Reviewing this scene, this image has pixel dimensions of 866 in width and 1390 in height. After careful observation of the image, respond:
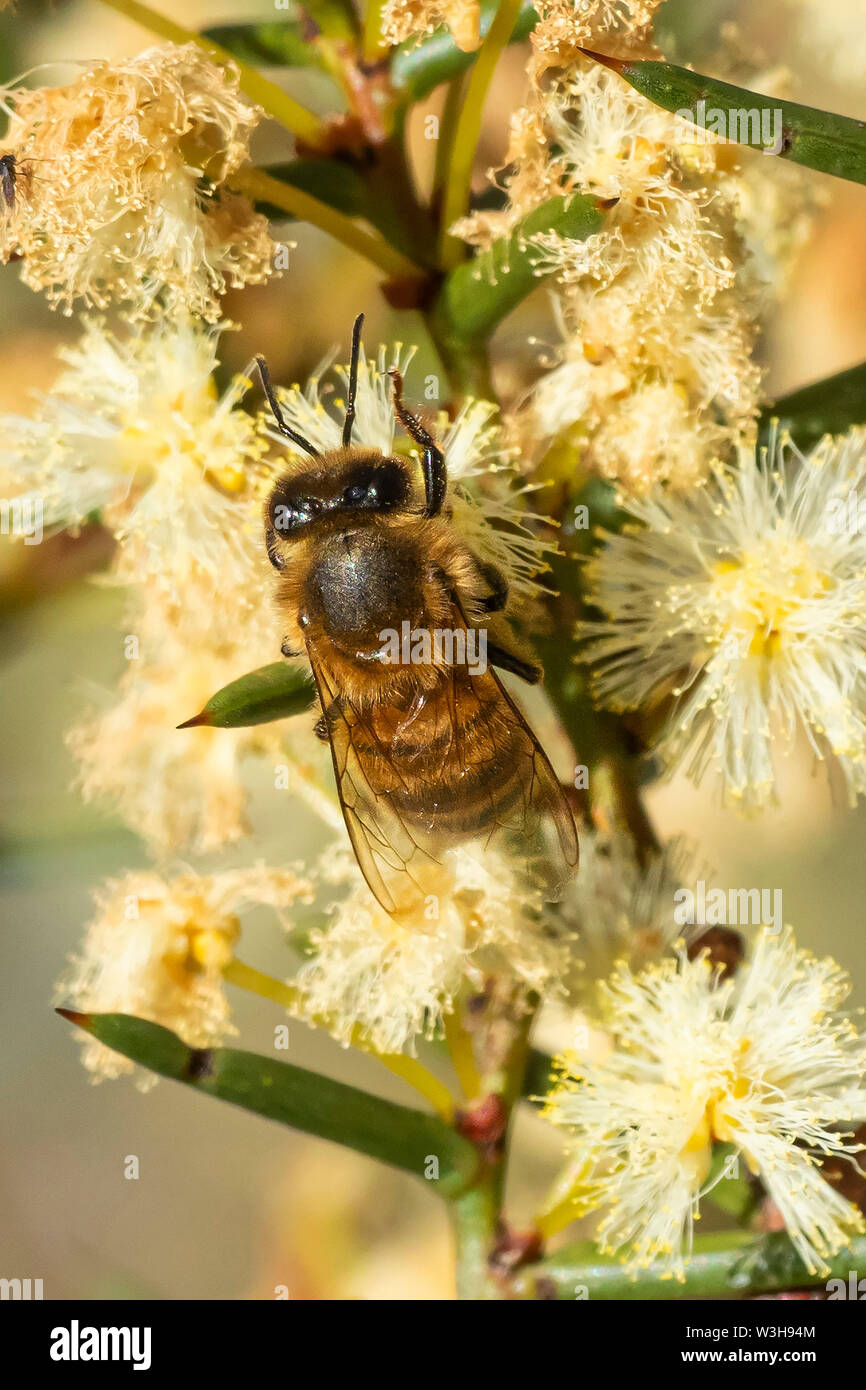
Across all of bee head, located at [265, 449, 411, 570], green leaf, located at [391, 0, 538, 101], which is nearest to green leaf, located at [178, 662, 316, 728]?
bee head, located at [265, 449, 411, 570]

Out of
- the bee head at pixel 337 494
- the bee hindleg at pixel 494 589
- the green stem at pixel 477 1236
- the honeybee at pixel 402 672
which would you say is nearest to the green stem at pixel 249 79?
the honeybee at pixel 402 672

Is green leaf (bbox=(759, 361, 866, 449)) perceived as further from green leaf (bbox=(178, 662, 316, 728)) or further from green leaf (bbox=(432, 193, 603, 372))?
green leaf (bbox=(178, 662, 316, 728))

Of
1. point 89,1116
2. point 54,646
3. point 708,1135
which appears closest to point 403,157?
point 54,646

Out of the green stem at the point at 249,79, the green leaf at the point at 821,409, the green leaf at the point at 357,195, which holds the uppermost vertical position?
the green stem at the point at 249,79

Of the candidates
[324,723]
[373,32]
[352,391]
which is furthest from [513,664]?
[373,32]

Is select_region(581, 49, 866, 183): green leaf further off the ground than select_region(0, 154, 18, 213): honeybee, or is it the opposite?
select_region(0, 154, 18, 213): honeybee

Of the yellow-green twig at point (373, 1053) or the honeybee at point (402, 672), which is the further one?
the yellow-green twig at point (373, 1053)

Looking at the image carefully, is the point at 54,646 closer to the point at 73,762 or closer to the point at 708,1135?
the point at 73,762

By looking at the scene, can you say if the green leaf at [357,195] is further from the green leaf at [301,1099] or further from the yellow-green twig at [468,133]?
the green leaf at [301,1099]
